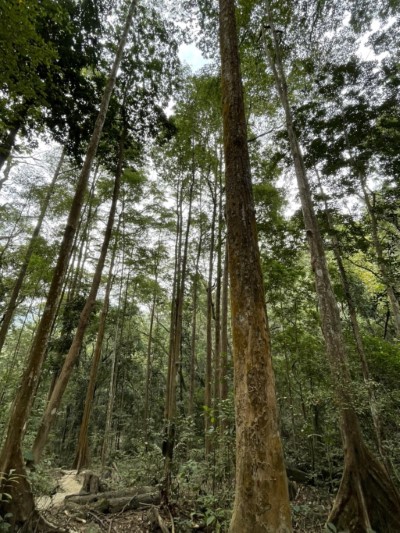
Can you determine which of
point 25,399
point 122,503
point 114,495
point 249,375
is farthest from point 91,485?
point 249,375

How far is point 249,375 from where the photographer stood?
197 cm

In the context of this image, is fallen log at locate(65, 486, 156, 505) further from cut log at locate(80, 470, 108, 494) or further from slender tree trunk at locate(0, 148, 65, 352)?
slender tree trunk at locate(0, 148, 65, 352)

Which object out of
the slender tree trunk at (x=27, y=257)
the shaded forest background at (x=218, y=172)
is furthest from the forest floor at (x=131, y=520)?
the slender tree trunk at (x=27, y=257)

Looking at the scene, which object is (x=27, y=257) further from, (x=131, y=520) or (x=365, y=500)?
(x=365, y=500)

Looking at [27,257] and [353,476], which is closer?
[353,476]

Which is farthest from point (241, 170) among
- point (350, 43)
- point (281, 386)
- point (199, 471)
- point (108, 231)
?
point (281, 386)

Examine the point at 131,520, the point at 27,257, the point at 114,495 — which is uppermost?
the point at 27,257

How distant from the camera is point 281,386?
12.8 m

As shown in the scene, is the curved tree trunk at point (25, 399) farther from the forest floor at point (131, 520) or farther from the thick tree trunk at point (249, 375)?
the thick tree trunk at point (249, 375)

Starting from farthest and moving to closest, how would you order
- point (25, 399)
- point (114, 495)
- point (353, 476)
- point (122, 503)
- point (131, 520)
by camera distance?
point (114, 495), point (122, 503), point (131, 520), point (353, 476), point (25, 399)

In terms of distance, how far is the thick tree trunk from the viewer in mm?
1695

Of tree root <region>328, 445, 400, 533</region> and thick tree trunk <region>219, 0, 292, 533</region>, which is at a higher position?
thick tree trunk <region>219, 0, 292, 533</region>

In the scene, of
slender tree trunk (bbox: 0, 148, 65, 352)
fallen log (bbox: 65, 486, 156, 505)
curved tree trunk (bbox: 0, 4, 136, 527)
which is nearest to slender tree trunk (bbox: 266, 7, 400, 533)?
fallen log (bbox: 65, 486, 156, 505)

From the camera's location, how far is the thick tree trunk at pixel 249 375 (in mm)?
1695
